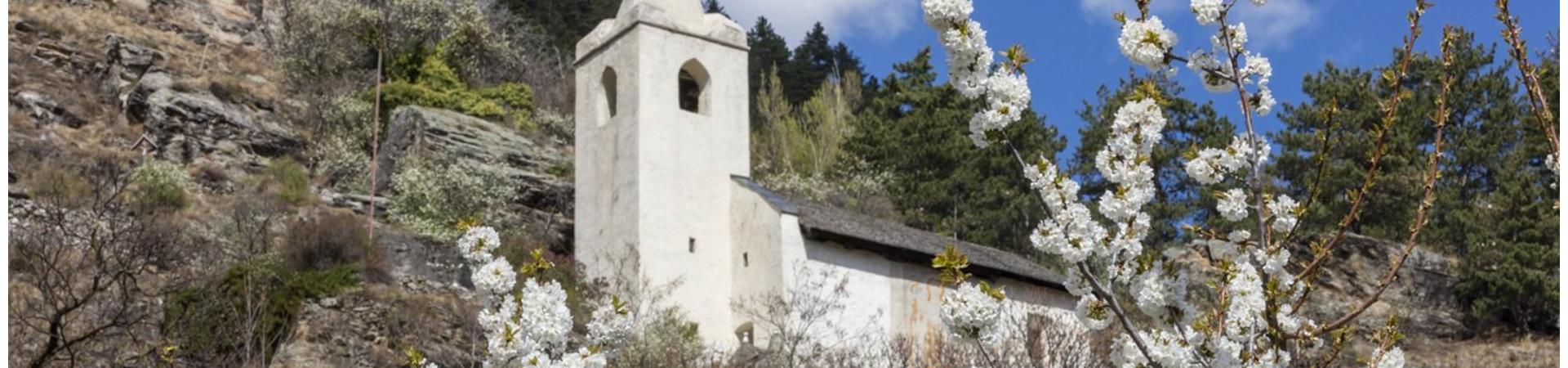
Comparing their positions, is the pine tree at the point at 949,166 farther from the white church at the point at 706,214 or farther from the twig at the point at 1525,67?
the twig at the point at 1525,67

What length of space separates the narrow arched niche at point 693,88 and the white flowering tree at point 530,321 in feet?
69.6

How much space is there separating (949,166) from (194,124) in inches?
630

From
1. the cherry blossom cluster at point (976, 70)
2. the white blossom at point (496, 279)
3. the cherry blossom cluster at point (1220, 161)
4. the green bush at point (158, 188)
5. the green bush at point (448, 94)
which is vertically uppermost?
the green bush at point (448, 94)

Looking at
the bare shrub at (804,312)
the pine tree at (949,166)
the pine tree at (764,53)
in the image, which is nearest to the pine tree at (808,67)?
the pine tree at (764,53)

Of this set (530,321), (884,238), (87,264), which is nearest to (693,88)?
(884,238)

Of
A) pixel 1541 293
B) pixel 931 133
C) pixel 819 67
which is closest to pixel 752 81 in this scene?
pixel 819 67

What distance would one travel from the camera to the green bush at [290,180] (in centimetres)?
3431

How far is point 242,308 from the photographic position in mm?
23250

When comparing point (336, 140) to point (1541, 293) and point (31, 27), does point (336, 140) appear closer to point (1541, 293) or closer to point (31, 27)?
point (31, 27)

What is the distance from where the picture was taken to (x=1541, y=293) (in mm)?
34688

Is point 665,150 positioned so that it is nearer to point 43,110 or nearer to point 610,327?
point 43,110

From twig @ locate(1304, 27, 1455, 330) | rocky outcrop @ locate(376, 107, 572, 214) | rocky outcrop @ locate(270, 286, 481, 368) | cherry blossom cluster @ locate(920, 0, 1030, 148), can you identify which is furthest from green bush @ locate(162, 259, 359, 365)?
twig @ locate(1304, 27, 1455, 330)

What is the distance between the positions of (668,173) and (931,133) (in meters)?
16.0

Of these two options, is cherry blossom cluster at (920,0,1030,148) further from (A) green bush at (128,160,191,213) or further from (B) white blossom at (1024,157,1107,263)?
(A) green bush at (128,160,191,213)
